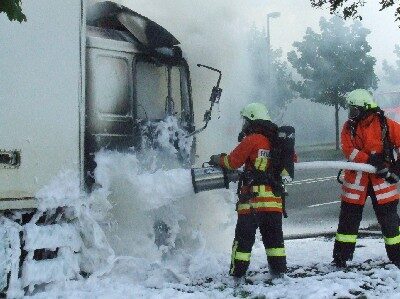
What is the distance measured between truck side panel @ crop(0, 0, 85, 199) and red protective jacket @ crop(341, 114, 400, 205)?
8.33 ft

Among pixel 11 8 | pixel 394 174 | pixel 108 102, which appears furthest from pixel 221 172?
pixel 11 8

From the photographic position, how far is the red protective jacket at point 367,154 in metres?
5.29

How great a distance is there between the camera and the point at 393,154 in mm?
5309

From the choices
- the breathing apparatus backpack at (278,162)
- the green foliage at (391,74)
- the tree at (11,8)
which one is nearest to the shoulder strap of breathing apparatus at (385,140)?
the breathing apparatus backpack at (278,162)

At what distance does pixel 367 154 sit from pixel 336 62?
23.1 metres

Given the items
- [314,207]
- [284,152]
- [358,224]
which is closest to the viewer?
[284,152]

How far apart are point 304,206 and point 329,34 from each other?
1941 centimetres

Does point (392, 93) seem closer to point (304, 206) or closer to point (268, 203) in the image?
point (304, 206)

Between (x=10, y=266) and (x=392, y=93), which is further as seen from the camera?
(x=392, y=93)

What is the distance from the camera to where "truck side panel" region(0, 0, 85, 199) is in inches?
160

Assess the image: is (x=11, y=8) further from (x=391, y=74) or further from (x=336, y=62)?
(x=391, y=74)

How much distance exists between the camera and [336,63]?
27.5 meters

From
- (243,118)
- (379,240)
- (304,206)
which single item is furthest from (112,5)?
(304,206)

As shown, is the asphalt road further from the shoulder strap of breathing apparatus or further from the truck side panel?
the truck side panel
